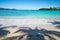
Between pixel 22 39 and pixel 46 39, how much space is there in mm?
1653

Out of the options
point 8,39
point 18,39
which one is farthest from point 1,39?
point 18,39

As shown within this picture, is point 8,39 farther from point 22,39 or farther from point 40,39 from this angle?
point 40,39

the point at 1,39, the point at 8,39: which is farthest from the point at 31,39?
the point at 1,39

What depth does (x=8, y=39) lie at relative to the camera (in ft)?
26.1

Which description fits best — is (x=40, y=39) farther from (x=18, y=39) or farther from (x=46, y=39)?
(x=18, y=39)

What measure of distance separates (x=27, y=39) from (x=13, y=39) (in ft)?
3.13

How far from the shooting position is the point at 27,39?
795cm

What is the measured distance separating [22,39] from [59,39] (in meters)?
2.62

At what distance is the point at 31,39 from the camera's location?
7.99 meters

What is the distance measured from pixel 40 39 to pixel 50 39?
2.27 feet

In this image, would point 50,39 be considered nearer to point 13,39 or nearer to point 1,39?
point 13,39

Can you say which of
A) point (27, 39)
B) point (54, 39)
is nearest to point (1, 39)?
point (27, 39)

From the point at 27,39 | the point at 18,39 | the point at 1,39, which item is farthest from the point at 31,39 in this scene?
the point at 1,39

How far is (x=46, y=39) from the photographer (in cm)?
799
